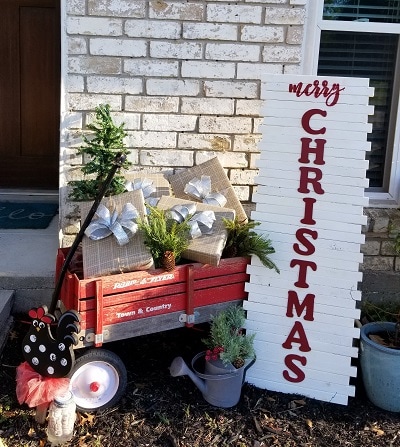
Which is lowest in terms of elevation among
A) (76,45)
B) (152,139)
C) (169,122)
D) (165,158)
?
(165,158)

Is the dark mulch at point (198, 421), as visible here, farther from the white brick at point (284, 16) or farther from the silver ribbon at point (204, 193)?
the white brick at point (284, 16)

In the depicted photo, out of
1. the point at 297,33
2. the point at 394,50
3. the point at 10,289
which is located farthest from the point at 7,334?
the point at 394,50

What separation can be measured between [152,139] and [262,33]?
3.05 feet

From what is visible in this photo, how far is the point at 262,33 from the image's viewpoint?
12.8 feet

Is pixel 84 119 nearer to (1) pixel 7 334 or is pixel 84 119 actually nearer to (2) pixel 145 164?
(2) pixel 145 164

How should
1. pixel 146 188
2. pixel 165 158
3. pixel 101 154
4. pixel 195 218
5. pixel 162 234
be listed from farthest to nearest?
pixel 165 158 < pixel 101 154 < pixel 146 188 < pixel 195 218 < pixel 162 234

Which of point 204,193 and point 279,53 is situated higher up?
point 279,53

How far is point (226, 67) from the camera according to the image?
12.9 feet

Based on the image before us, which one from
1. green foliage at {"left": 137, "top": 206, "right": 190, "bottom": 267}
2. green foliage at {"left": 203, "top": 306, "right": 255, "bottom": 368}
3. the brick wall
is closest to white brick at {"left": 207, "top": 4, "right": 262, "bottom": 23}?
the brick wall

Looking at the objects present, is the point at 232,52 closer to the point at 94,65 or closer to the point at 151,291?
the point at 94,65

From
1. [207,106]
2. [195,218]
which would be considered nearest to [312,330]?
[195,218]

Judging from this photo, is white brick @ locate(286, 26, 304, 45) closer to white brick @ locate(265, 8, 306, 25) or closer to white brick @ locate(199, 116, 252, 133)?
white brick @ locate(265, 8, 306, 25)

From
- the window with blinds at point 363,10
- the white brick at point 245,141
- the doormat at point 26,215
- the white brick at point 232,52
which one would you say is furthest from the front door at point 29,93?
the window with blinds at point 363,10

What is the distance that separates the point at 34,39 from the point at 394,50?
2.96 metres
